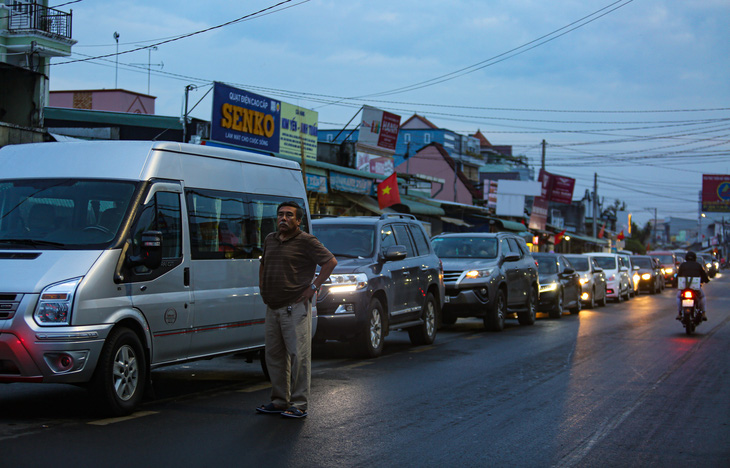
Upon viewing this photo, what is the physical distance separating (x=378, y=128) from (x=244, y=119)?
12.0 metres

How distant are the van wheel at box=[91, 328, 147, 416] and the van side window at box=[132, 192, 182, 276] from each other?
649 mm

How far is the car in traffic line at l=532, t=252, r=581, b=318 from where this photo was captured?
72.3 feet

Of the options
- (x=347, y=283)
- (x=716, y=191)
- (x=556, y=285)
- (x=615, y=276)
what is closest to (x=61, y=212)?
(x=347, y=283)

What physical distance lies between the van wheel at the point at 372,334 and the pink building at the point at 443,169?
47.0m

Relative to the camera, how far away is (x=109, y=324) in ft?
23.4

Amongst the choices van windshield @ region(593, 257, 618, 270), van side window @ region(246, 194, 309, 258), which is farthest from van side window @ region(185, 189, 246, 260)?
van windshield @ region(593, 257, 618, 270)

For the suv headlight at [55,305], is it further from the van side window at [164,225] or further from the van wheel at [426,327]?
the van wheel at [426,327]

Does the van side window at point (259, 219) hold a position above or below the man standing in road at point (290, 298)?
above

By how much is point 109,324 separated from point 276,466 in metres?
2.16

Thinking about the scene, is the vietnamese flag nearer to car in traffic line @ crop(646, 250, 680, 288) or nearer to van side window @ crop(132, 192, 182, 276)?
car in traffic line @ crop(646, 250, 680, 288)

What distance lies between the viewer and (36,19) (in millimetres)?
29078

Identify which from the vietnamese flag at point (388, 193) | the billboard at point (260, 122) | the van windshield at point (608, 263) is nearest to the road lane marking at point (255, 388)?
the billboard at point (260, 122)

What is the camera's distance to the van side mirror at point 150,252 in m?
7.44

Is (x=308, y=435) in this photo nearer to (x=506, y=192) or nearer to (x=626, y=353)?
(x=626, y=353)
